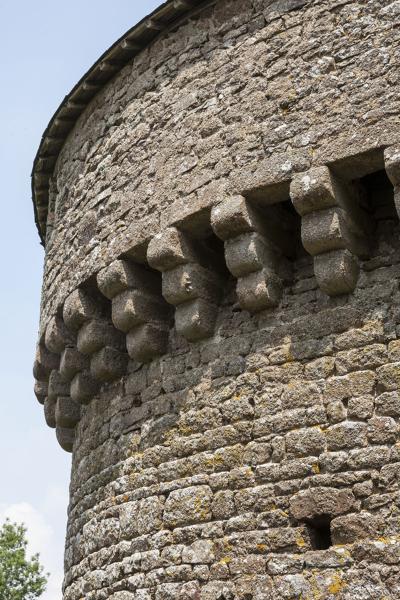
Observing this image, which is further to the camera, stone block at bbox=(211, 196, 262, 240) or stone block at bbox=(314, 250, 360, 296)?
stone block at bbox=(211, 196, 262, 240)

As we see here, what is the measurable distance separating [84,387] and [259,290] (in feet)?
7.00

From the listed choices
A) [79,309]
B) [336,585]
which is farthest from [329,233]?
[79,309]

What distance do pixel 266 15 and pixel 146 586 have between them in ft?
12.5

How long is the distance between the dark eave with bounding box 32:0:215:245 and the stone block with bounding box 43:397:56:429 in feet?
7.11

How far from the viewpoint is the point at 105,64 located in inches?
284

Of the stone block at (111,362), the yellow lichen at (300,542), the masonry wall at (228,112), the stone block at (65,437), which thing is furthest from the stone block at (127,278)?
the yellow lichen at (300,542)

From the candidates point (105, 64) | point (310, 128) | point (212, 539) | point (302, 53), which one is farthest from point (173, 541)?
point (105, 64)

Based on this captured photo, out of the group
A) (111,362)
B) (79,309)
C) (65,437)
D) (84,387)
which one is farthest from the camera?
(65,437)

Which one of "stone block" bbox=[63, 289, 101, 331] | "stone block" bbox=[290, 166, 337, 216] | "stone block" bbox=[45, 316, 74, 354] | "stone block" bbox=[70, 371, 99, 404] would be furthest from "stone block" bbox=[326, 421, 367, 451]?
"stone block" bbox=[45, 316, 74, 354]

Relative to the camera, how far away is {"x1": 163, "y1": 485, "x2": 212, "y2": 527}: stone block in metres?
5.40

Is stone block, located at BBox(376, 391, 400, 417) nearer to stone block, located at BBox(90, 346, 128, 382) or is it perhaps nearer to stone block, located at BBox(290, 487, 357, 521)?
stone block, located at BBox(290, 487, 357, 521)

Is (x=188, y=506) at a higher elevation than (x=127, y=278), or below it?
below

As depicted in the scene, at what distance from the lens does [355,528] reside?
4766 mm

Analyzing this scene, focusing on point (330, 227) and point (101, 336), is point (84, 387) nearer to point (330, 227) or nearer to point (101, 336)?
point (101, 336)
